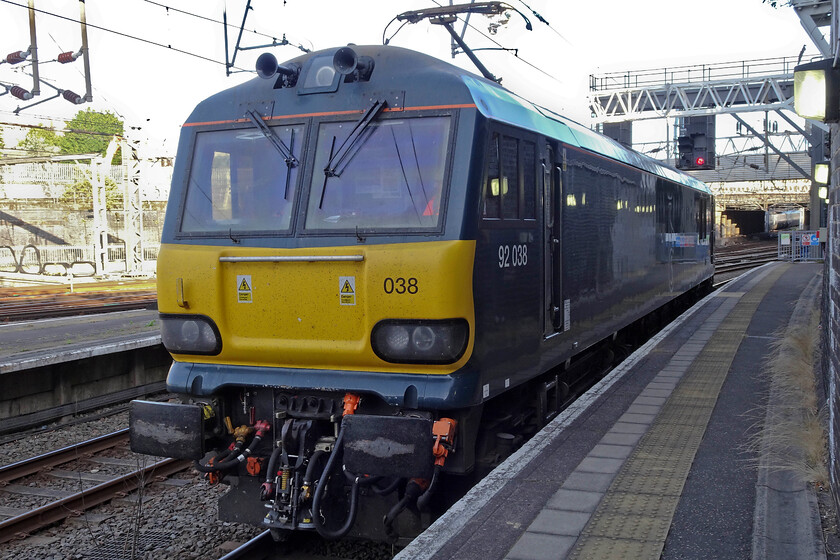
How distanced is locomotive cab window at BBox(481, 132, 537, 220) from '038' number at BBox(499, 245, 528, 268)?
211 mm

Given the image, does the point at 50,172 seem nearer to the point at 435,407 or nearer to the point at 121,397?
the point at 121,397

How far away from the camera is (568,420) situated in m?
7.08

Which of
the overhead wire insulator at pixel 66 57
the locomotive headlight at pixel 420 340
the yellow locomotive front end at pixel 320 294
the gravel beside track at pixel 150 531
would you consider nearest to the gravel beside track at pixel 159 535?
the gravel beside track at pixel 150 531

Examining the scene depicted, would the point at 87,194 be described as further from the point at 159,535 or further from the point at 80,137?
the point at 159,535

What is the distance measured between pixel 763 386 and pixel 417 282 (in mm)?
5121

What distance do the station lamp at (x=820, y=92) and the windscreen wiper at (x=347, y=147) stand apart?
2555 millimetres

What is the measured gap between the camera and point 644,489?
521 cm

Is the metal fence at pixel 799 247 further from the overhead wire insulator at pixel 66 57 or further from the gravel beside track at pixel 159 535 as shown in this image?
the gravel beside track at pixel 159 535

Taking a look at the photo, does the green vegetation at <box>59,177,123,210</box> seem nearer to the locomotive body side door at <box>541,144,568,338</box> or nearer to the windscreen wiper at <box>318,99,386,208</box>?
the locomotive body side door at <box>541,144,568,338</box>

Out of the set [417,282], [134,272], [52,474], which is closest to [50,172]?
[134,272]

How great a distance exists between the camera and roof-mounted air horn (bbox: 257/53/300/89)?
5.86m

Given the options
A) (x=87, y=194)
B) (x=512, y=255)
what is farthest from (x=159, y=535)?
(x=87, y=194)

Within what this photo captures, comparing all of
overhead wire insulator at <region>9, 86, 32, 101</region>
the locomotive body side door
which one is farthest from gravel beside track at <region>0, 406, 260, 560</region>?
overhead wire insulator at <region>9, 86, 32, 101</region>

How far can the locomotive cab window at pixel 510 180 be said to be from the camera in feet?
18.1
